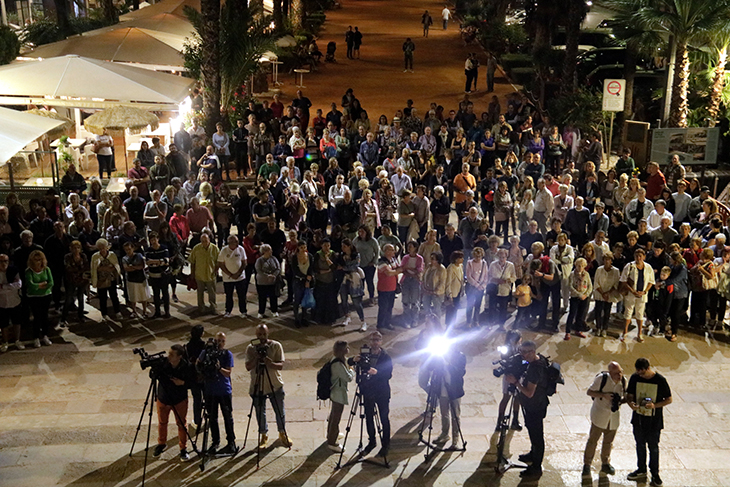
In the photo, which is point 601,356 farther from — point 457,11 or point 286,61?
point 457,11

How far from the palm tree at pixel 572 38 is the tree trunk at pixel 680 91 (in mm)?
4239

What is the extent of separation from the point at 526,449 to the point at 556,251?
169 inches

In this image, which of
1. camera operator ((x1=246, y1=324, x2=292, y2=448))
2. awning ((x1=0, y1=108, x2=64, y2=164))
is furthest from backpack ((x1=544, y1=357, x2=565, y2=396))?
awning ((x1=0, y1=108, x2=64, y2=164))

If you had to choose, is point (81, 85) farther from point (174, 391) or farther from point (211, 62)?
point (174, 391)

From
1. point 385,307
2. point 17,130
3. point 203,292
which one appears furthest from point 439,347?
point 17,130

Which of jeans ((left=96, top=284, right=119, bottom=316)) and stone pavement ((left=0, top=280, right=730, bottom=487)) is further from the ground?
jeans ((left=96, top=284, right=119, bottom=316))

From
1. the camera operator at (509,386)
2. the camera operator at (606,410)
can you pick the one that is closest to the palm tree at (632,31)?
the camera operator at (509,386)

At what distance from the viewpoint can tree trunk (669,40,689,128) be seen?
852 inches

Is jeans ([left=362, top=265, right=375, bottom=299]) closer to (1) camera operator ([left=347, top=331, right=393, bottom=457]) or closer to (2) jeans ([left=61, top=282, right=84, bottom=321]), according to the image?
(1) camera operator ([left=347, top=331, right=393, bottom=457])

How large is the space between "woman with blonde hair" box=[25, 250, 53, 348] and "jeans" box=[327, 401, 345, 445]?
5.44 m

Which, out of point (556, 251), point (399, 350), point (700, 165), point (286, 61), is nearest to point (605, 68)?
point (700, 165)

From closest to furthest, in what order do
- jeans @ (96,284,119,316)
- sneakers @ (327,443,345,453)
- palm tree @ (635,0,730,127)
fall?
sneakers @ (327,443,345,453), jeans @ (96,284,119,316), palm tree @ (635,0,730,127)

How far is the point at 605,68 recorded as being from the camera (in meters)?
29.6

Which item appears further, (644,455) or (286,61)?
(286,61)
